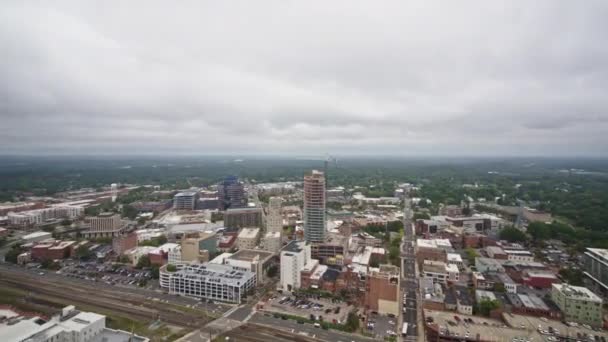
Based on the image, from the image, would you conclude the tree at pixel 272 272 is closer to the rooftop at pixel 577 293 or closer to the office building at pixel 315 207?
the office building at pixel 315 207

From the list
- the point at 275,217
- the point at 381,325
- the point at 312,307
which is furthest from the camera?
the point at 275,217

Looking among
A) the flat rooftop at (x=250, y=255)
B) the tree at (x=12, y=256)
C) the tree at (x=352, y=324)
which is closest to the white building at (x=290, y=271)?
the flat rooftop at (x=250, y=255)

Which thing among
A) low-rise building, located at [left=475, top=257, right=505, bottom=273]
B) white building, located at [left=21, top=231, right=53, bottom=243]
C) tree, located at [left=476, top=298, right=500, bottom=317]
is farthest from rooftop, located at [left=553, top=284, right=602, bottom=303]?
white building, located at [left=21, top=231, right=53, bottom=243]

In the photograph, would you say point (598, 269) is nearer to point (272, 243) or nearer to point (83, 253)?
point (272, 243)

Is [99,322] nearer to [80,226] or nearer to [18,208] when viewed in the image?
[80,226]

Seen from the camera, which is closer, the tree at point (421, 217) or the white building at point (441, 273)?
the white building at point (441, 273)

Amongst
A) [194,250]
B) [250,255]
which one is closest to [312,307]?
[250,255]
